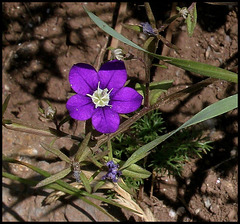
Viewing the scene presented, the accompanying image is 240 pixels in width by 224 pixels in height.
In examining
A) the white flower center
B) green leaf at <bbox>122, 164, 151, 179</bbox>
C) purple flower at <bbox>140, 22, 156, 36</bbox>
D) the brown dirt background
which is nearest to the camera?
purple flower at <bbox>140, 22, 156, 36</bbox>

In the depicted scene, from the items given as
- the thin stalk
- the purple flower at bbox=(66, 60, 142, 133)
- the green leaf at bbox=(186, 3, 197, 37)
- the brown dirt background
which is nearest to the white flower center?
the purple flower at bbox=(66, 60, 142, 133)

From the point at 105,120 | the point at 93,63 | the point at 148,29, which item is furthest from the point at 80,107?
the point at 93,63

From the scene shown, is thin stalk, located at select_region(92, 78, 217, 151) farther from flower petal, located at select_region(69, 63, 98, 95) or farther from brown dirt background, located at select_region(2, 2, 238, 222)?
brown dirt background, located at select_region(2, 2, 238, 222)

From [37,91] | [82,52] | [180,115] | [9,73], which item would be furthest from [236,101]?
[9,73]

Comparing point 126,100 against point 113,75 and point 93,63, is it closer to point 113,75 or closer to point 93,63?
point 113,75

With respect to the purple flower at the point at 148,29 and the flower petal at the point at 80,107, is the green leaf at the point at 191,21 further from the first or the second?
the flower petal at the point at 80,107

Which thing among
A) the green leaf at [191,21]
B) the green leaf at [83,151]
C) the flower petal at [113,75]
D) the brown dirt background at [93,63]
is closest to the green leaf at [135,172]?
the green leaf at [83,151]
